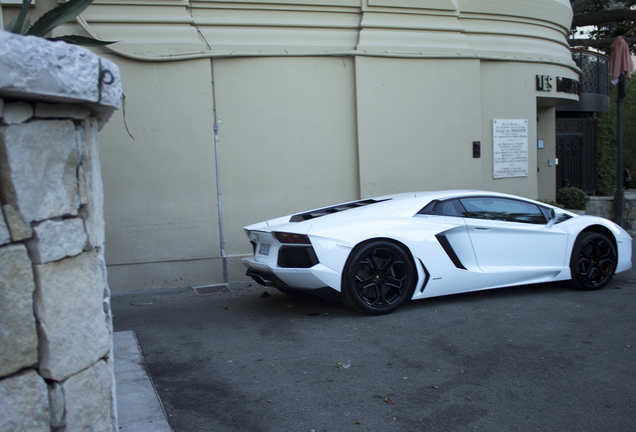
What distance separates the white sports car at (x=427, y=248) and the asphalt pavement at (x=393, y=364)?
0.27 metres

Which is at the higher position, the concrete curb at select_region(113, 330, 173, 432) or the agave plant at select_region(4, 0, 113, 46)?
the agave plant at select_region(4, 0, 113, 46)

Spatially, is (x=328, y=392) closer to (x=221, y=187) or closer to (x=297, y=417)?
(x=297, y=417)

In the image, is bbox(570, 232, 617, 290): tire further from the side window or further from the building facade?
the building facade

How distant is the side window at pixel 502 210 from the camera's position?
20.9ft

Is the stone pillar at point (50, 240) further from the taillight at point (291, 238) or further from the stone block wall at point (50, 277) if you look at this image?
the taillight at point (291, 238)

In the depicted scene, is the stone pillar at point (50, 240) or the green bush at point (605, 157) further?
the green bush at point (605, 157)

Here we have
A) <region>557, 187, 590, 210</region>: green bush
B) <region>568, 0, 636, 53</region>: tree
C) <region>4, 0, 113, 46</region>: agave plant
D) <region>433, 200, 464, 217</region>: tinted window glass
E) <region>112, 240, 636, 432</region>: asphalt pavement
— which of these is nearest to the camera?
<region>4, 0, 113, 46</region>: agave plant

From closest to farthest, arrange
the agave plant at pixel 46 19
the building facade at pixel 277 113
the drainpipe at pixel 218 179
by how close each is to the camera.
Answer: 1. the agave plant at pixel 46 19
2. the building facade at pixel 277 113
3. the drainpipe at pixel 218 179

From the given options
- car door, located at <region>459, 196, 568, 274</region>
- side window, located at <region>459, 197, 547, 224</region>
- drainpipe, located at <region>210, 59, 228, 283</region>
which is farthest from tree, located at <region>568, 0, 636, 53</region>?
drainpipe, located at <region>210, 59, 228, 283</region>

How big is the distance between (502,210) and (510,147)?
4170 mm

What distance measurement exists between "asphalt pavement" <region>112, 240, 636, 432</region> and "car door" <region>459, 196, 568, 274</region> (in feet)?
1.35

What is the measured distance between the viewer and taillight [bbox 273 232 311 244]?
18.2 feet

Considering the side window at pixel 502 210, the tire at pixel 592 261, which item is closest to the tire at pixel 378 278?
the side window at pixel 502 210

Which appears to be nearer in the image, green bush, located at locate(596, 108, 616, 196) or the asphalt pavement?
the asphalt pavement
